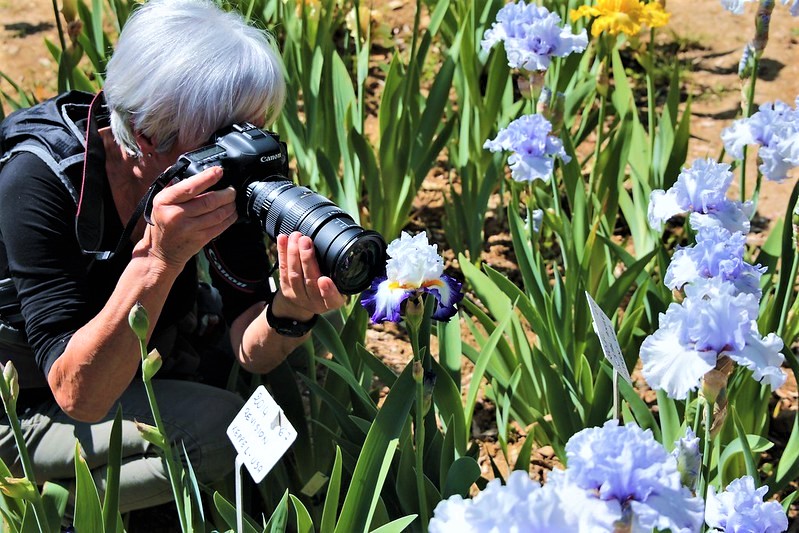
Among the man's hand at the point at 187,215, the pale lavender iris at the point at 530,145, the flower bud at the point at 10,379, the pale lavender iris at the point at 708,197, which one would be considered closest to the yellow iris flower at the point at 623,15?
the pale lavender iris at the point at 530,145

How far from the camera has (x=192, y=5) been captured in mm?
1567

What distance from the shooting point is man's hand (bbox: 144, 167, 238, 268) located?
1.33 m

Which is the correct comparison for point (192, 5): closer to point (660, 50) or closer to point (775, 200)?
point (775, 200)

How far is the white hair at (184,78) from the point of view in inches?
56.3

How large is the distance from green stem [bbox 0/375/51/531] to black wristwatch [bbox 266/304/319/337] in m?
0.46

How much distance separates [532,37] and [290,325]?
0.74 m

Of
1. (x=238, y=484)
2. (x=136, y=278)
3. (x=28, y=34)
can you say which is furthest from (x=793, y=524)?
(x=28, y=34)

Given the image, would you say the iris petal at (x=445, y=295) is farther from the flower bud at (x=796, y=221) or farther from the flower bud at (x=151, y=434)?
the flower bud at (x=796, y=221)

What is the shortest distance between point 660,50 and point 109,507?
272 cm

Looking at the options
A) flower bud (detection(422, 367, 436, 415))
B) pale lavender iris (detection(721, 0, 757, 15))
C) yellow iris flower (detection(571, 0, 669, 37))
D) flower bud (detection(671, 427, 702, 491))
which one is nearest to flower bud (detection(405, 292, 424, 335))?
flower bud (detection(422, 367, 436, 415))

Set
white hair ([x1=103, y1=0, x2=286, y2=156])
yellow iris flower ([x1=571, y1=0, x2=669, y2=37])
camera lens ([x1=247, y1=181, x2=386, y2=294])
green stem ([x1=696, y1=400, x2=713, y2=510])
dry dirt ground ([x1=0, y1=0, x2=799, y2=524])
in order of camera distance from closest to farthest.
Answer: green stem ([x1=696, y1=400, x2=713, y2=510]) → camera lens ([x1=247, y1=181, x2=386, y2=294]) → white hair ([x1=103, y1=0, x2=286, y2=156]) → yellow iris flower ([x1=571, y1=0, x2=669, y2=37]) → dry dirt ground ([x1=0, y1=0, x2=799, y2=524])

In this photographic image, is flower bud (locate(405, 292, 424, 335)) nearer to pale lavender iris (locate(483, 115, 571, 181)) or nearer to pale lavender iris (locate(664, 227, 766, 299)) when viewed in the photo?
pale lavender iris (locate(664, 227, 766, 299))

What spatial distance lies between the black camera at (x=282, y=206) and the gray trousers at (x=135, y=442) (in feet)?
1.24

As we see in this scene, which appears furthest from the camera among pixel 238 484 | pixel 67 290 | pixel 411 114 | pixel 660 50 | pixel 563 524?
pixel 660 50
